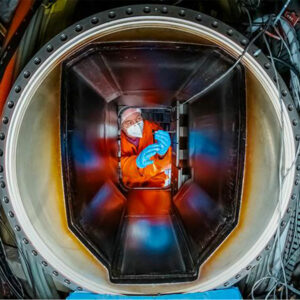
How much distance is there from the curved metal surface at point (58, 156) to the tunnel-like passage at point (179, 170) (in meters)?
0.04

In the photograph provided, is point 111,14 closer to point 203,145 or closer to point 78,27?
point 78,27

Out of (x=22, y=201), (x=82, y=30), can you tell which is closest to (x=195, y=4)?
(x=82, y=30)

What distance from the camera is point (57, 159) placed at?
4.00 feet

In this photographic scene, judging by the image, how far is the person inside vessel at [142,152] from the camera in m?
2.07

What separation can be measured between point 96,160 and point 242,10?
883 millimetres

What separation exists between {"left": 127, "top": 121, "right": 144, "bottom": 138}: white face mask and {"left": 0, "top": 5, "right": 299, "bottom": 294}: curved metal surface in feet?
3.03

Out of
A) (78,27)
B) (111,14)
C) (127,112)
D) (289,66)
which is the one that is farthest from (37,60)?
(127,112)

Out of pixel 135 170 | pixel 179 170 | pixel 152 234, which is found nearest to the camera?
pixel 152 234

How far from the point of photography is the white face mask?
2102 mm

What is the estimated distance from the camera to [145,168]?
2.22 m

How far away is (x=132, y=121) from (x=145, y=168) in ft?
1.09

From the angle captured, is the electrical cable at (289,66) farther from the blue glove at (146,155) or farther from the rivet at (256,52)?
the blue glove at (146,155)

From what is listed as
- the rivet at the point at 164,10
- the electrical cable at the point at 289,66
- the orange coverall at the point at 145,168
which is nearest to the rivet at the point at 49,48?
the rivet at the point at 164,10

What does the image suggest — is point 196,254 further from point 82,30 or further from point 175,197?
point 82,30
